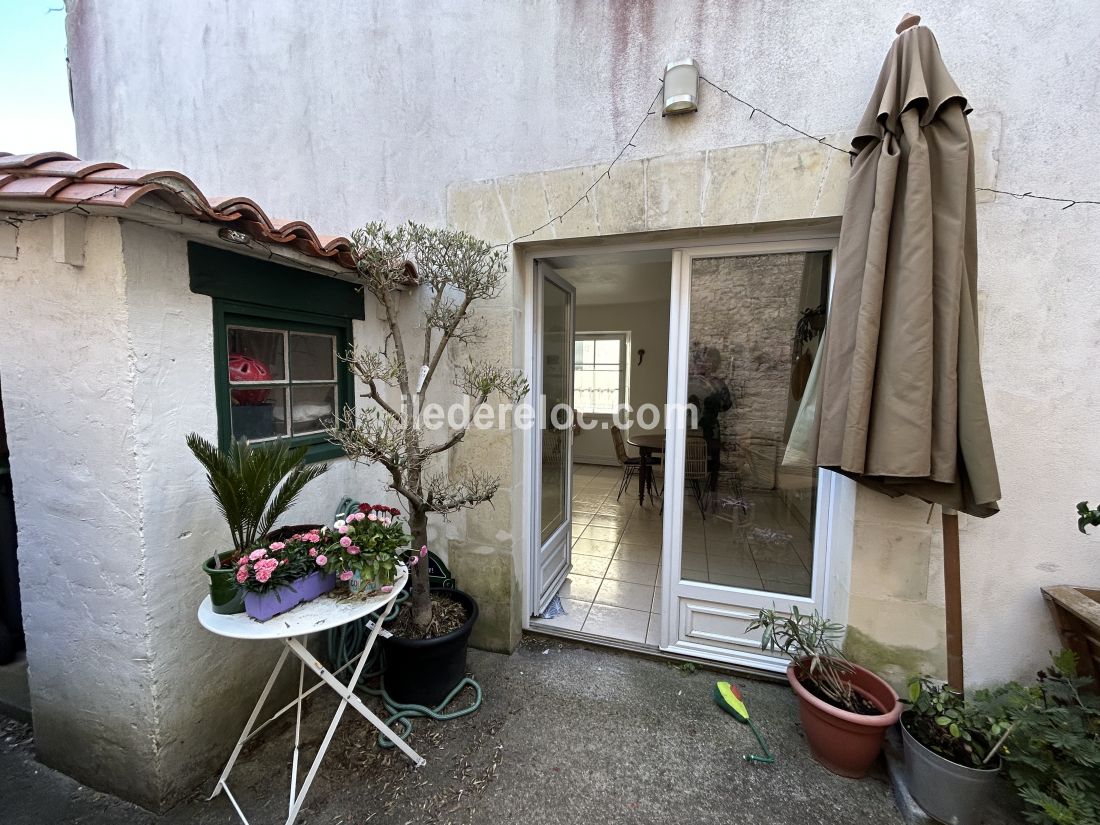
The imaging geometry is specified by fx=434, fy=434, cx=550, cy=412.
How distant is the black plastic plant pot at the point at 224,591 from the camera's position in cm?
146

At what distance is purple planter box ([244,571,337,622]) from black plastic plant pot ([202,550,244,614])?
0.14 feet

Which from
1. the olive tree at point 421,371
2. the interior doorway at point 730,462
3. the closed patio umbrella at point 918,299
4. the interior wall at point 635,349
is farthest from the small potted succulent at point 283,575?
the interior wall at point 635,349

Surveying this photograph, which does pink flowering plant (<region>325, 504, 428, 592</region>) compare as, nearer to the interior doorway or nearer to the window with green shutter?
the window with green shutter

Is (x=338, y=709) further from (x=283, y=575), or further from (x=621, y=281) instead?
(x=621, y=281)

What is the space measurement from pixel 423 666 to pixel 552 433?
1.65 metres

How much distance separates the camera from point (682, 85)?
2.00 m

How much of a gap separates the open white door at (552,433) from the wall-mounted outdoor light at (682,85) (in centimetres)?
104

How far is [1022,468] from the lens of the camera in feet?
5.97

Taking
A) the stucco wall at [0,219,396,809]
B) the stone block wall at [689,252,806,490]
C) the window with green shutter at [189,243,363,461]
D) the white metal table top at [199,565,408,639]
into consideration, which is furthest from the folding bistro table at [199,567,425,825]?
the stone block wall at [689,252,806,490]

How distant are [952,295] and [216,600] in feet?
9.27

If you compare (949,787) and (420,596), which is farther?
(420,596)

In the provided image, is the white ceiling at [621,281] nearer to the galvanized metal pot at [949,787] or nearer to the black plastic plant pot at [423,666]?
the black plastic plant pot at [423,666]

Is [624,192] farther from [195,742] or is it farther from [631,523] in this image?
[631,523]

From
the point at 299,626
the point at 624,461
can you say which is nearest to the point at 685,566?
the point at 299,626
